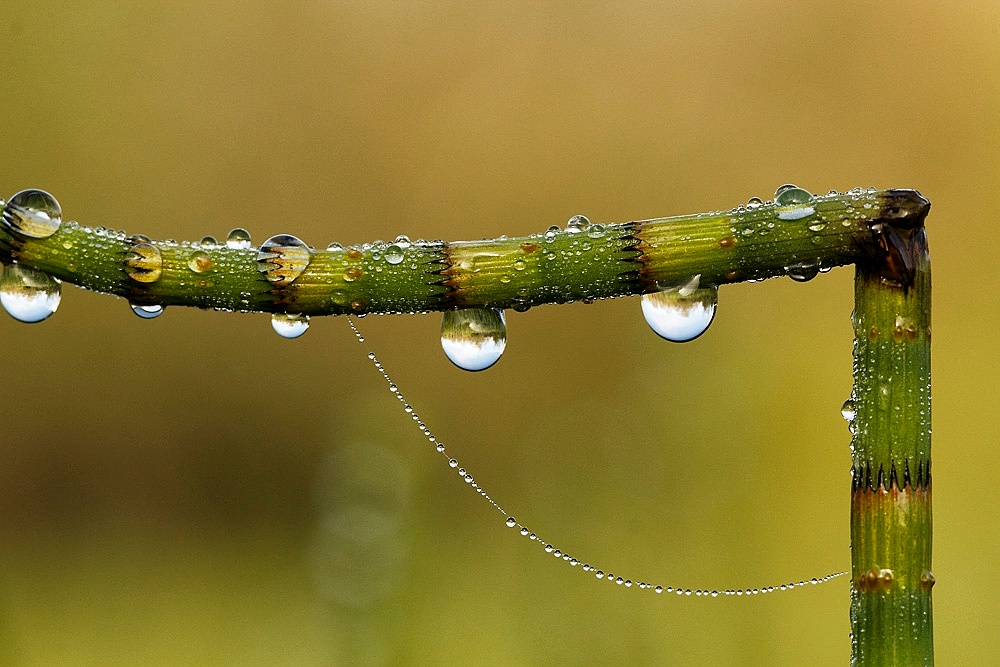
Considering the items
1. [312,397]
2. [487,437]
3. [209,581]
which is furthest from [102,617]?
[487,437]

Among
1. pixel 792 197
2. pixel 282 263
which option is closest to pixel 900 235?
pixel 792 197

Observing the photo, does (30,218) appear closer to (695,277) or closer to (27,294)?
(27,294)

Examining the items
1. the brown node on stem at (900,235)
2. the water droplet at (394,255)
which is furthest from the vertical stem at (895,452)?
the water droplet at (394,255)

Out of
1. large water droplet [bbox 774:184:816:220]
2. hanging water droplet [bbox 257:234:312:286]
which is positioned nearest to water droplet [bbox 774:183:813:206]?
large water droplet [bbox 774:184:816:220]

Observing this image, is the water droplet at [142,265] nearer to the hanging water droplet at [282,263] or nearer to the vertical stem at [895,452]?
the hanging water droplet at [282,263]

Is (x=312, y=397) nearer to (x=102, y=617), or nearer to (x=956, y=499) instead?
(x=102, y=617)

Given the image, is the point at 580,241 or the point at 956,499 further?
the point at 956,499
